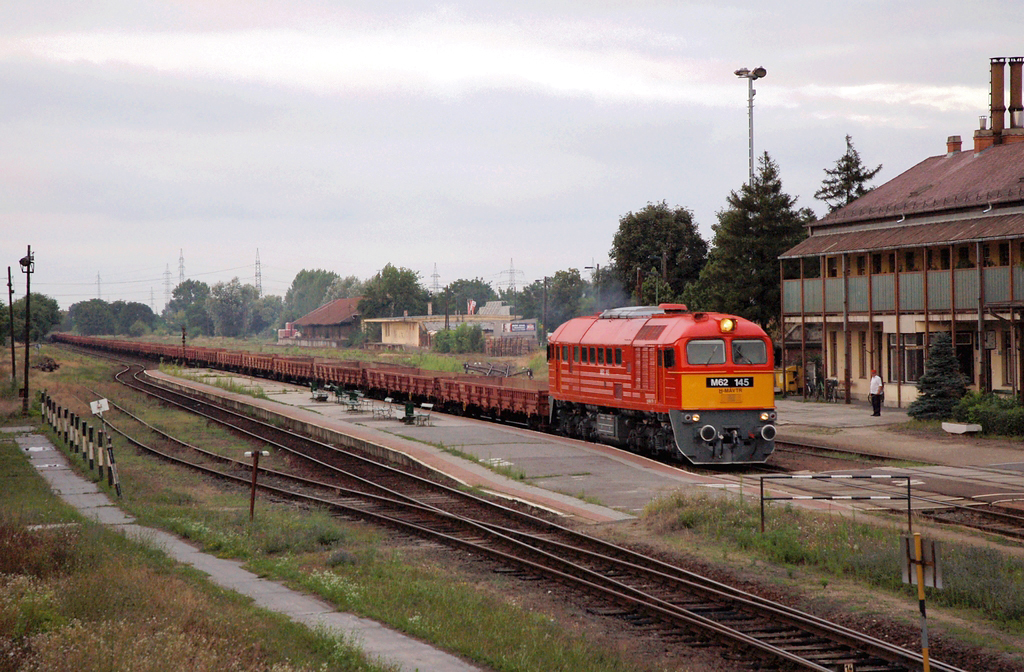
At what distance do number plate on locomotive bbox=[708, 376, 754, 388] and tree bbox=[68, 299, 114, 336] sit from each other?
182 metres

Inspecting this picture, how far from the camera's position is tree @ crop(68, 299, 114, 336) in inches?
7347

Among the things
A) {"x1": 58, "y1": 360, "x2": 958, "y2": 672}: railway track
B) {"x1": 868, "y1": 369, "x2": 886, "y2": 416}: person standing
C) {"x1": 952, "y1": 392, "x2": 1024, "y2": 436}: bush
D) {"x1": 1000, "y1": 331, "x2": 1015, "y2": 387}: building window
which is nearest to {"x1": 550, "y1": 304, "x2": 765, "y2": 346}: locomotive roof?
{"x1": 58, "y1": 360, "x2": 958, "y2": 672}: railway track

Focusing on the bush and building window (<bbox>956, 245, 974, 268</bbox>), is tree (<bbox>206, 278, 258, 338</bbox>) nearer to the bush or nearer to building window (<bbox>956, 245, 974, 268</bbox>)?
building window (<bbox>956, 245, 974, 268</bbox>)

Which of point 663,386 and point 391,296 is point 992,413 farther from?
point 391,296

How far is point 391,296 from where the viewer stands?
11794 centimetres

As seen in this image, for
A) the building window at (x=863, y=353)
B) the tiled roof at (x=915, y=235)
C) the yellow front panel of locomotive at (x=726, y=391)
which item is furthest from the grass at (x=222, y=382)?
the yellow front panel of locomotive at (x=726, y=391)

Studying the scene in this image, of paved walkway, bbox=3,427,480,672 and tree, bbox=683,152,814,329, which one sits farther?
tree, bbox=683,152,814,329

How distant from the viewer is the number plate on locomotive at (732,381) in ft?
75.9

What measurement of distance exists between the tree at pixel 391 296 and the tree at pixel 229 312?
61021 mm

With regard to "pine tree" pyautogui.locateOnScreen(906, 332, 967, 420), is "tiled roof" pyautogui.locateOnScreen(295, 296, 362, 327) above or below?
above

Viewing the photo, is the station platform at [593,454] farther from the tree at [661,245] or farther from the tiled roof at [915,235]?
the tree at [661,245]

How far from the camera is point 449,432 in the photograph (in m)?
31.7

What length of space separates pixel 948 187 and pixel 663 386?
771 inches

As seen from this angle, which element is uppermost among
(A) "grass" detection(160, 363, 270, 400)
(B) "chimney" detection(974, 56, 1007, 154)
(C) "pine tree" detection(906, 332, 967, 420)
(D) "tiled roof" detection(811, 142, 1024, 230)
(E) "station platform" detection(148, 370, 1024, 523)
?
(B) "chimney" detection(974, 56, 1007, 154)
